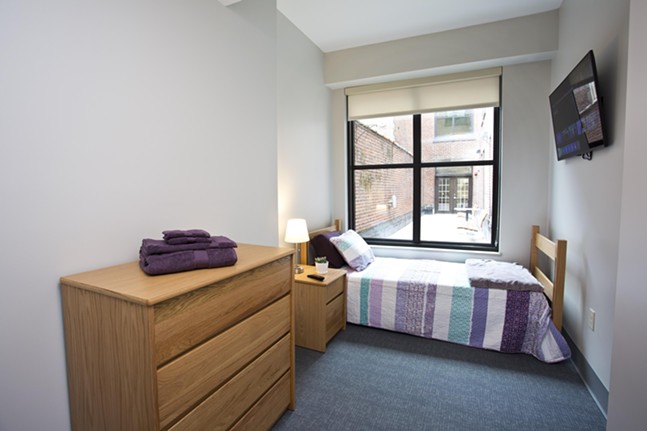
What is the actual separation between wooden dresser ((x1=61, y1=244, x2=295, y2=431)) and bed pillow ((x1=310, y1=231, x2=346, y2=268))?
1692 mm

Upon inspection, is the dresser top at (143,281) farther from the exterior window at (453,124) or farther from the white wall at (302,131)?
the exterior window at (453,124)

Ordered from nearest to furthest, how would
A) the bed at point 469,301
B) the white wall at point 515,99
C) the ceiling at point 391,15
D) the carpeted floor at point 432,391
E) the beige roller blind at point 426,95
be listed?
1. the carpeted floor at point 432,391
2. the bed at point 469,301
3. the ceiling at point 391,15
4. the white wall at point 515,99
5. the beige roller blind at point 426,95

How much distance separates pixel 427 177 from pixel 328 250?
1.57 metres

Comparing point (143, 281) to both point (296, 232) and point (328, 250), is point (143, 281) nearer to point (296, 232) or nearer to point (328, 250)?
point (296, 232)

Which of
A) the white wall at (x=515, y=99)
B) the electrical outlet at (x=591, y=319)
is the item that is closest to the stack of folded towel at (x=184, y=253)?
the electrical outlet at (x=591, y=319)

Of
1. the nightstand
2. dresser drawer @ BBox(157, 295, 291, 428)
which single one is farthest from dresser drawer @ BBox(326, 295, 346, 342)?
dresser drawer @ BBox(157, 295, 291, 428)

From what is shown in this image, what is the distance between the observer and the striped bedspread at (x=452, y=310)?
239 cm

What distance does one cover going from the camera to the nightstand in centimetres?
247

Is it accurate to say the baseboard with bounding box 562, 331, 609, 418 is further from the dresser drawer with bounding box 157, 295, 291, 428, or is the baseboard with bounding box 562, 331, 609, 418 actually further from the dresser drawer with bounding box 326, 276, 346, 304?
the dresser drawer with bounding box 157, 295, 291, 428

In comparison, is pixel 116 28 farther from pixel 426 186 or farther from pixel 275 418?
pixel 426 186

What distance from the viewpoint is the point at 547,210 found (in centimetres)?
315

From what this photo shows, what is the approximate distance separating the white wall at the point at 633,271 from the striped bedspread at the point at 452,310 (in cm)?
125

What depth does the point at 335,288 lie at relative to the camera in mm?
2707

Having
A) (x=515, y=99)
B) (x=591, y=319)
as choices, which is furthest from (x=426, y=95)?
(x=591, y=319)
